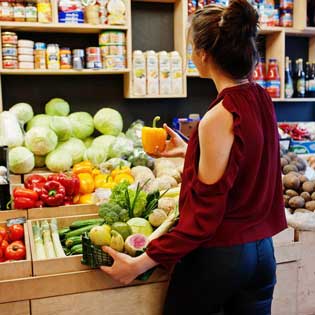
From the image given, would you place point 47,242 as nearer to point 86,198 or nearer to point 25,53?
point 86,198

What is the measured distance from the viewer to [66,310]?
5.35ft

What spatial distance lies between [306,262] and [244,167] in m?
1.05

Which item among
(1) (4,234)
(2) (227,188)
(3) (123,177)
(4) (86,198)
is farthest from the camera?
(3) (123,177)

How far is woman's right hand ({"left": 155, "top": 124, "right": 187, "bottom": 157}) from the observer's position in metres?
1.88

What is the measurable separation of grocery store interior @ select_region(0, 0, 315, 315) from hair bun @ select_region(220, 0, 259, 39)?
11 centimetres

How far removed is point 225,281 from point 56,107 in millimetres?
2290

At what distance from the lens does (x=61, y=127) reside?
3078 millimetres

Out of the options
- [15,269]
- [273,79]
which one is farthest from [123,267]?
[273,79]

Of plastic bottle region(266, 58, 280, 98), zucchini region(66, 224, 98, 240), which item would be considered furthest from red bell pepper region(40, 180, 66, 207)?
plastic bottle region(266, 58, 280, 98)

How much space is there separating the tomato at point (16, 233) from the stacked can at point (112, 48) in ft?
5.09

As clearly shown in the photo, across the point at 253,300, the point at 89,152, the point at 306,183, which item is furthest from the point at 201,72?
the point at 89,152

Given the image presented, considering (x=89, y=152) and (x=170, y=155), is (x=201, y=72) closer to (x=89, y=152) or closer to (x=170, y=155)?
(x=170, y=155)

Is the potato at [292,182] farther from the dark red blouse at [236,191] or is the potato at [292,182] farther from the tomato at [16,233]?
the tomato at [16,233]

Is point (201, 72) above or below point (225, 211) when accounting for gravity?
above
